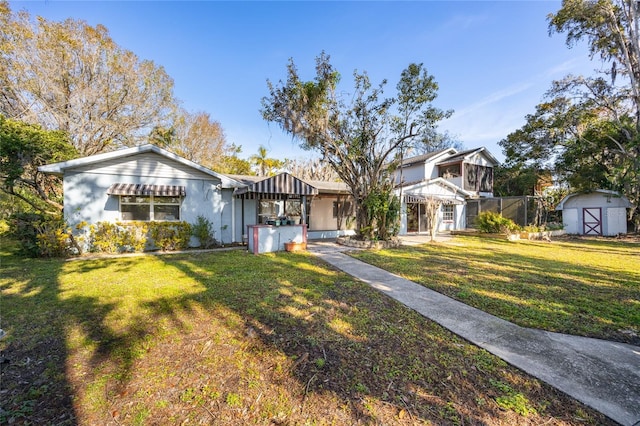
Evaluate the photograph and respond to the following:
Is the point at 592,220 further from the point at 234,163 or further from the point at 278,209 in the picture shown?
the point at 234,163

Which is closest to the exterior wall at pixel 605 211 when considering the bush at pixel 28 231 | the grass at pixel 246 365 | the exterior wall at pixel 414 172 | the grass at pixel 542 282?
the grass at pixel 542 282

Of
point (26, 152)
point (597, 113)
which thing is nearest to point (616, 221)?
point (597, 113)

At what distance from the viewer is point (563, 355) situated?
3225mm

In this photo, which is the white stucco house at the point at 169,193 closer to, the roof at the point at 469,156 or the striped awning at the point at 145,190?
the striped awning at the point at 145,190

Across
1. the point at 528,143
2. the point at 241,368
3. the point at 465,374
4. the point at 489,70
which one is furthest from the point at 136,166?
the point at 528,143

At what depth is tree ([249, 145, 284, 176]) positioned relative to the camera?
3362 cm

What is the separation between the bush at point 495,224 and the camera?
601 inches

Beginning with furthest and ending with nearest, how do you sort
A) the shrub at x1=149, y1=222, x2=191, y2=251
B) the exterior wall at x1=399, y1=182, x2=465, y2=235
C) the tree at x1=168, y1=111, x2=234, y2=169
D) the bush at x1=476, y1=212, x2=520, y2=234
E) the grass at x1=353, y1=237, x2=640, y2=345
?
the tree at x1=168, y1=111, x2=234, y2=169, the exterior wall at x1=399, y1=182, x2=465, y2=235, the bush at x1=476, y1=212, x2=520, y2=234, the shrub at x1=149, y1=222, x2=191, y2=251, the grass at x1=353, y1=237, x2=640, y2=345

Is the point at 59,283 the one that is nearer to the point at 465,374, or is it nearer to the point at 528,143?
the point at 465,374

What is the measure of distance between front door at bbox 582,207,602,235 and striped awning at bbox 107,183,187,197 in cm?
2496

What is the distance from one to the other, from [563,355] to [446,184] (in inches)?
696

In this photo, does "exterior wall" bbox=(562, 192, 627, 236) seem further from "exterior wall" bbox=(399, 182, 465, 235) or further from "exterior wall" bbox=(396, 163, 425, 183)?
"exterior wall" bbox=(396, 163, 425, 183)

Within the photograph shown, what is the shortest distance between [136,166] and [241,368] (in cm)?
1054

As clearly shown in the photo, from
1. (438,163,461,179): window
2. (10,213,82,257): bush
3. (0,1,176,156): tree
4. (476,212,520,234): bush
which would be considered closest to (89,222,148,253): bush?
(10,213,82,257): bush
